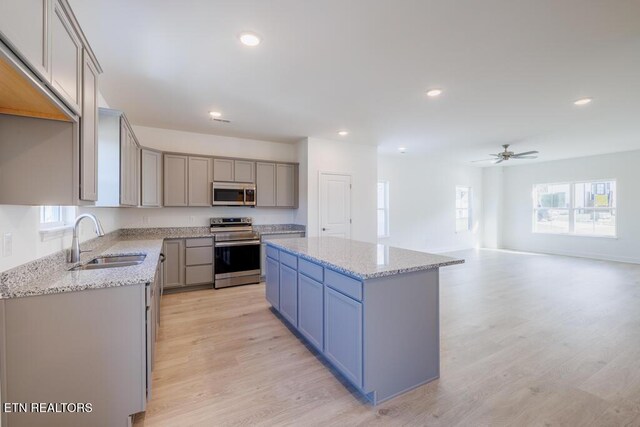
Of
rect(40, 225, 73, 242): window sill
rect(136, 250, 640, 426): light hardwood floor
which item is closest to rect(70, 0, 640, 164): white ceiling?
rect(40, 225, 73, 242): window sill

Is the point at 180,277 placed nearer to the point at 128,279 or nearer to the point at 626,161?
the point at 128,279

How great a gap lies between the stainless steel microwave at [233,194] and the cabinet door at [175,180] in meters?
0.47

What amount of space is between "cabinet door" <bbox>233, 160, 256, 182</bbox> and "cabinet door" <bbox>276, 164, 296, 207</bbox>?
19.3 inches

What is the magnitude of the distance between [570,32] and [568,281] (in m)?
4.58

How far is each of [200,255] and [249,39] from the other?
3323 millimetres

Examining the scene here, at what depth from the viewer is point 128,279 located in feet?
5.47

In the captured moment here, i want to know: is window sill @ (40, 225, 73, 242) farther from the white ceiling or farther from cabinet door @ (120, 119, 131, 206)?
the white ceiling

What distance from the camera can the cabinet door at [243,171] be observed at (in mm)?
4938

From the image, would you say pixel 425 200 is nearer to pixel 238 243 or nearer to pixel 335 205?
pixel 335 205

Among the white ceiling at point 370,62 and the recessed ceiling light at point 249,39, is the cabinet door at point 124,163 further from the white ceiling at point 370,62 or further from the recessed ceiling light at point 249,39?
the recessed ceiling light at point 249,39

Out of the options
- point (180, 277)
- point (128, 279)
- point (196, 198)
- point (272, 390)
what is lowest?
point (272, 390)

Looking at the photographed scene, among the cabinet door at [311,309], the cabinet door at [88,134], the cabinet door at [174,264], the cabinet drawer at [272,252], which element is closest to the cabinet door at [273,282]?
the cabinet drawer at [272,252]

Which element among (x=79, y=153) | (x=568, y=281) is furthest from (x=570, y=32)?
(x=568, y=281)

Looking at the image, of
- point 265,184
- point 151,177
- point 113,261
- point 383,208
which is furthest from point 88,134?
point 383,208
